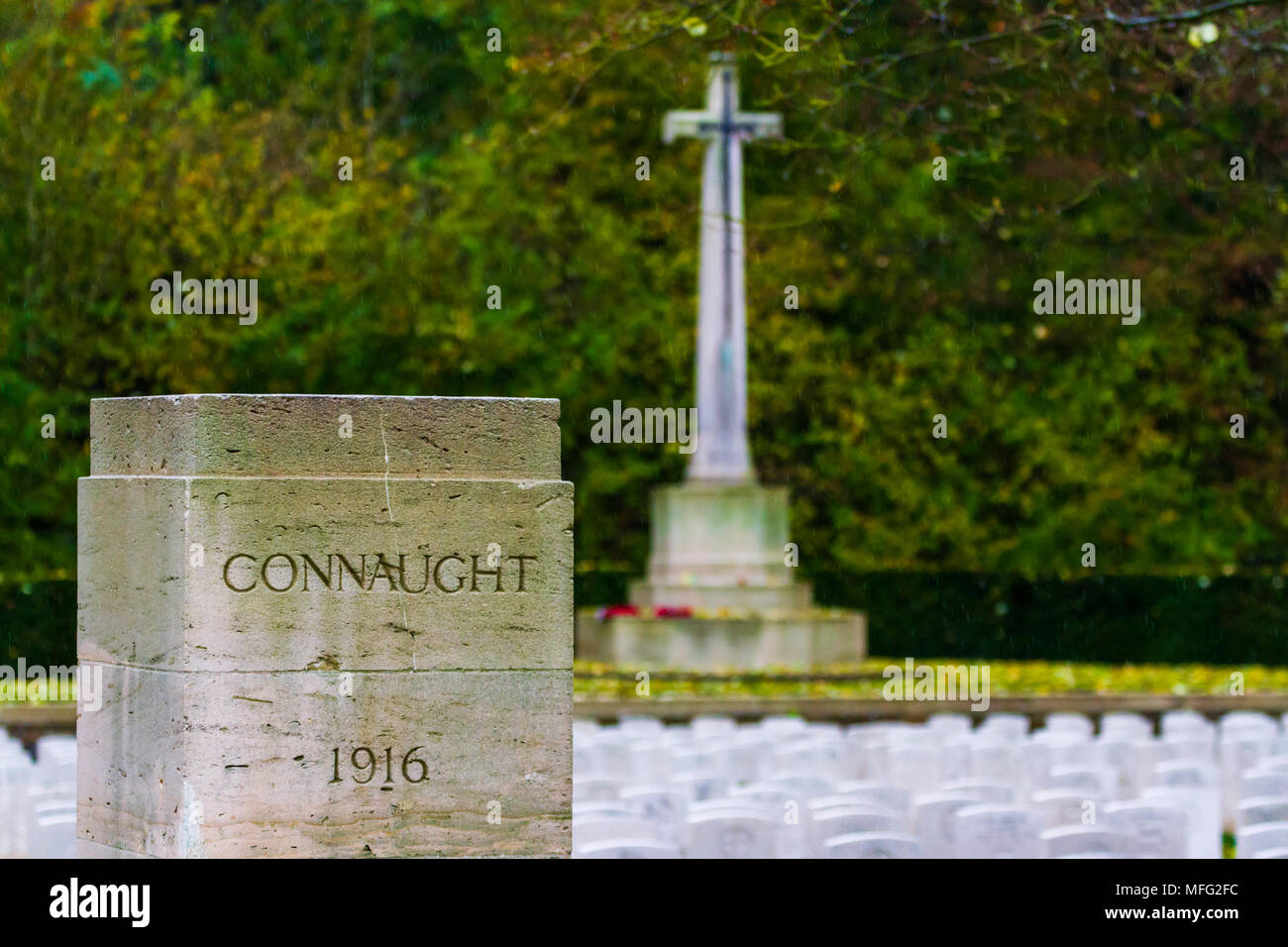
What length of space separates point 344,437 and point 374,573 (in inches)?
16.4

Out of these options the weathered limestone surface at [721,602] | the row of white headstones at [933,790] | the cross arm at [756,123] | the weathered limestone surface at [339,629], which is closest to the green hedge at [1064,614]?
the weathered limestone surface at [721,602]

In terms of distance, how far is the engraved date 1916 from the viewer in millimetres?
6738

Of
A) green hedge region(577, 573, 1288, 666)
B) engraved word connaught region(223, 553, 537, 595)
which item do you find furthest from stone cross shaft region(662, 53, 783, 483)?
engraved word connaught region(223, 553, 537, 595)

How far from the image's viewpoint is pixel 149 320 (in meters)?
25.7

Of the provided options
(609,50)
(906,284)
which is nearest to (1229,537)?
(906,284)

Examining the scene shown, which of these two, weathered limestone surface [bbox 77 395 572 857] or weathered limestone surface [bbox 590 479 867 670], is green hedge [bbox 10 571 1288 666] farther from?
weathered limestone surface [bbox 77 395 572 857]

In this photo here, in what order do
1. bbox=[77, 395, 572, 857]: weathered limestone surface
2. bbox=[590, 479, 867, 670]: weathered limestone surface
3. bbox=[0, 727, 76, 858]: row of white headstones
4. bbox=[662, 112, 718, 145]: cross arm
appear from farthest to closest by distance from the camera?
bbox=[662, 112, 718, 145]: cross arm
bbox=[590, 479, 867, 670]: weathered limestone surface
bbox=[0, 727, 76, 858]: row of white headstones
bbox=[77, 395, 572, 857]: weathered limestone surface

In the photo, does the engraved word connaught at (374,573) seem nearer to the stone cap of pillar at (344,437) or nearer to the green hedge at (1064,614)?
the stone cap of pillar at (344,437)

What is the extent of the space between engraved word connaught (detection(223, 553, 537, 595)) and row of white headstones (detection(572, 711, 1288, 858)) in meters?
1.09

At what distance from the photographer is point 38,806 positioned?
9.11 metres

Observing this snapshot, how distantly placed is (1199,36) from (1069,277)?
18.0 m

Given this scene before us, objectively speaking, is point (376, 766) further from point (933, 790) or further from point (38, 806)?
point (933, 790)

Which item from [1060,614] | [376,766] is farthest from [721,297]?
[376,766]
